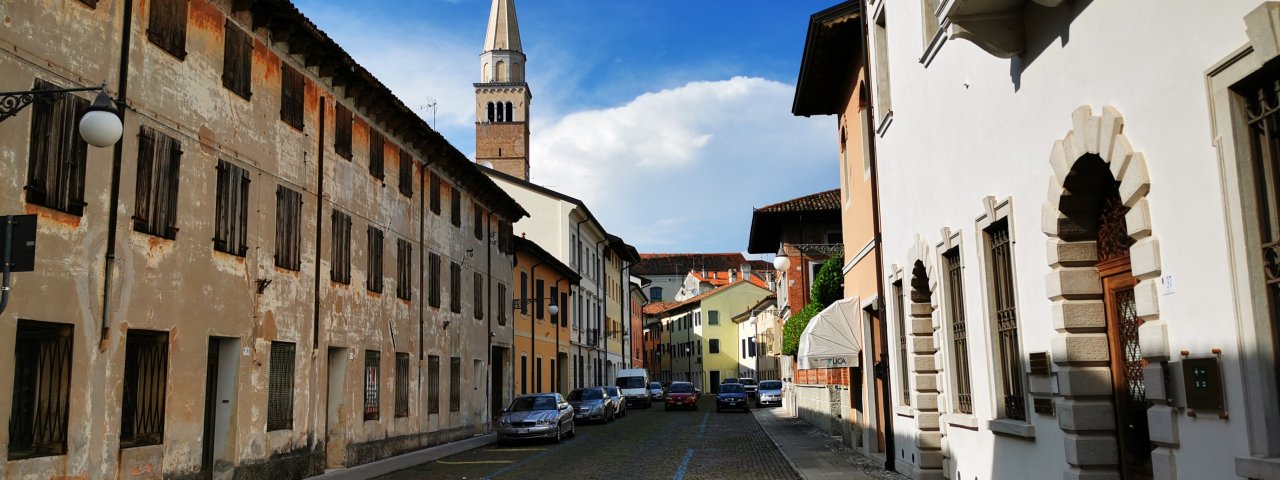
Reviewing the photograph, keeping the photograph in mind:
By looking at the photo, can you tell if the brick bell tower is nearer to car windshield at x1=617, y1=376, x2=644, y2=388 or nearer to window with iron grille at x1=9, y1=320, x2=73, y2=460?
car windshield at x1=617, y1=376, x2=644, y2=388

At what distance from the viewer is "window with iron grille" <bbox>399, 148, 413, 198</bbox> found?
23875 mm

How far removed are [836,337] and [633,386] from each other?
3628 centimetres

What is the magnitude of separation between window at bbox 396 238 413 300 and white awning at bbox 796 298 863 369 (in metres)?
9.97

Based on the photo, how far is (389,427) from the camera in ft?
72.5

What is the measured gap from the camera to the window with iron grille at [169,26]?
530 inches

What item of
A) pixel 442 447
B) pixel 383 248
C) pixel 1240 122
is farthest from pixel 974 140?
pixel 442 447

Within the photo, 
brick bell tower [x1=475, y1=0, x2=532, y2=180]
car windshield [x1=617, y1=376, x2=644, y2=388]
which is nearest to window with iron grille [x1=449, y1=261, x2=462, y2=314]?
car windshield [x1=617, y1=376, x2=644, y2=388]

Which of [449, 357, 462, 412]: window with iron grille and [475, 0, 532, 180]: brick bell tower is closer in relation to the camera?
[449, 357, 462, 412]: window with iron grille

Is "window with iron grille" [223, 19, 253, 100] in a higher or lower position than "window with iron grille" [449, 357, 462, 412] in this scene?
higher

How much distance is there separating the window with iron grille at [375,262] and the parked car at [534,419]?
5932mm

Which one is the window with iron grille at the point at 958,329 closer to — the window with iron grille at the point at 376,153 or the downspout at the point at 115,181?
the downspout at the point at 115,181

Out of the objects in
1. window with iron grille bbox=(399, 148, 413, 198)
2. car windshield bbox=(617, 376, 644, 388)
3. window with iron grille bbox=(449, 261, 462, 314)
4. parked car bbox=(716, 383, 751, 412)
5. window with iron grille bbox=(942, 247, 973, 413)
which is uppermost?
window with iron grille bbox=(399, 148, 413, 198)

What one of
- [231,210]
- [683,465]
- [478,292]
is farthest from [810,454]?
[478,292]

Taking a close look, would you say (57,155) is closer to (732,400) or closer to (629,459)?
(629,459)
